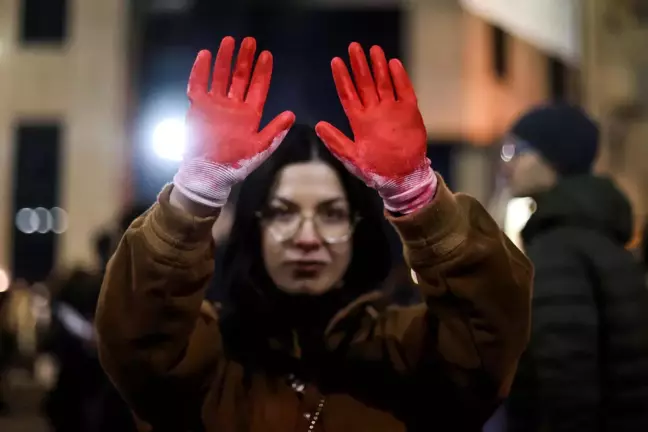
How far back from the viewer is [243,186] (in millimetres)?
1403

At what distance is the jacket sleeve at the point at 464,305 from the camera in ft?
3.60

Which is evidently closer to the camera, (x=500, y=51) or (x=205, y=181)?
(x=205, y=181)

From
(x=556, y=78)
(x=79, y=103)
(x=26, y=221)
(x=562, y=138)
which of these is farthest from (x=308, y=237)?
(x=556, y=78)

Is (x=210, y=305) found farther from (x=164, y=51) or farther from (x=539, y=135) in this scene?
(x=164, y=51)

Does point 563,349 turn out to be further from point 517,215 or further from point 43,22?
point 43,22

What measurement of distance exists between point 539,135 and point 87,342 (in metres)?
2.12

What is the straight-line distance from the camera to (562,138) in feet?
6.62

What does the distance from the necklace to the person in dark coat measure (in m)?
0.71

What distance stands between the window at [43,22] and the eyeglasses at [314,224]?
26.2ft

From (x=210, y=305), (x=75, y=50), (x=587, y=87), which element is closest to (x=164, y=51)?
(x=75, y=50)

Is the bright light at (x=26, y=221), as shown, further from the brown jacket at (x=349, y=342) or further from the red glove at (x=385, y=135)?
the red glove at (x=385, y=135)

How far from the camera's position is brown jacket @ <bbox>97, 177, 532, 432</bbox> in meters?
1.09

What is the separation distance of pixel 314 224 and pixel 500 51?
7736mm

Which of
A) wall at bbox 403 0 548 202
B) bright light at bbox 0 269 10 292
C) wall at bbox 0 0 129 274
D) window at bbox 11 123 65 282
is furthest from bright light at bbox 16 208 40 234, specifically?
wall at bbox 403 0 548 202
